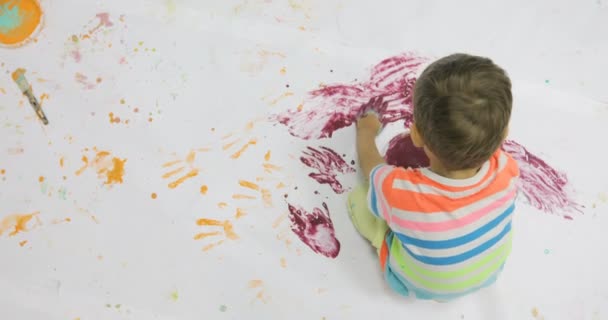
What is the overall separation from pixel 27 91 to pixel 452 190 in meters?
0.95

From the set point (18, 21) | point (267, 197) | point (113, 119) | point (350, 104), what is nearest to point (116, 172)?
point (113, 119)

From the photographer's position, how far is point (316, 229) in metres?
1.07

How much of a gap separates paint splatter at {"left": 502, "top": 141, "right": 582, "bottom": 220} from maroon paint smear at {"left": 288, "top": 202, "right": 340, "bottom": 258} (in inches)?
18.1

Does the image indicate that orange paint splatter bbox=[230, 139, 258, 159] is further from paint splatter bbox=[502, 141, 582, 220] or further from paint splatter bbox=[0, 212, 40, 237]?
paint splatter bbox=[502, 141, 582, 220]

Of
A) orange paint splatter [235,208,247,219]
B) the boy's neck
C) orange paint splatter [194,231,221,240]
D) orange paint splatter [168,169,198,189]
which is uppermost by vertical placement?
the boy's neck

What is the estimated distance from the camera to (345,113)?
1.15 m

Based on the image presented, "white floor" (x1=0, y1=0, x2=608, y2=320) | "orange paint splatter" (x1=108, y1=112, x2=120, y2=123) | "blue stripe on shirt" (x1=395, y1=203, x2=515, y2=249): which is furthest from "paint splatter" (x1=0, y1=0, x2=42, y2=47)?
"blue stripe on shirt" (x1=395, y1=203, x2=515, y2=249)

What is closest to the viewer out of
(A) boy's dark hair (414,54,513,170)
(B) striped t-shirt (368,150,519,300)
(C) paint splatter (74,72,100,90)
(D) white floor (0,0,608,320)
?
(A) boy's dark hair (414,54,513,170)

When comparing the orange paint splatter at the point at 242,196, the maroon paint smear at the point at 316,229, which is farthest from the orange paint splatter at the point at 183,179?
the maroon paint smear at the point at 316,229

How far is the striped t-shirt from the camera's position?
82 cm

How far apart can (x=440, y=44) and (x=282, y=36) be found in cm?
40

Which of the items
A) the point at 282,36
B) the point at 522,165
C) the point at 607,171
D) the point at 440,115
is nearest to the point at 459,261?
the point at 440,115

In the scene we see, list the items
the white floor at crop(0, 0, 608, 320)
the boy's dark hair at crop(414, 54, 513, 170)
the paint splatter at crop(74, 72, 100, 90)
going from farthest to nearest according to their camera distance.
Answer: the paint splatter at crop(74, 72, 100, 90) < the white floor at crop(0, 0, 608, 320) < the boy's dark hair at crop(414, 54, 513, 170)

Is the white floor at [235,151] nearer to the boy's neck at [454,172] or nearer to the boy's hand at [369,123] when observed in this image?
the boy's hand at [369,123]
